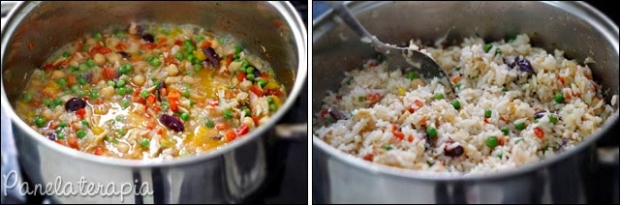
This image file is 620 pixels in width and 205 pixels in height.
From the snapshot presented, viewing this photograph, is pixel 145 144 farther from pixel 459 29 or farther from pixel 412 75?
pixel 459 29

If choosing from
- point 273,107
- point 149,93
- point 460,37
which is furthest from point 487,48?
point 149,93

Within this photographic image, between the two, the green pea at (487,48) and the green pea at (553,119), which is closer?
the green pea at (553,119)

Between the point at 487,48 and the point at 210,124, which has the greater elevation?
the point at 487,48

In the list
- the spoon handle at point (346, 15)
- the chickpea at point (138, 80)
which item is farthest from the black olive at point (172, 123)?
the spoon handle at point (346, 15)

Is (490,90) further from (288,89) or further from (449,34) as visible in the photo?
(288,89)

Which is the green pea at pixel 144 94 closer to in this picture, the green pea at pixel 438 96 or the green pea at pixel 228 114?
the green pea at pixel 228 114

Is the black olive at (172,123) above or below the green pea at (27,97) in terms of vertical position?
below

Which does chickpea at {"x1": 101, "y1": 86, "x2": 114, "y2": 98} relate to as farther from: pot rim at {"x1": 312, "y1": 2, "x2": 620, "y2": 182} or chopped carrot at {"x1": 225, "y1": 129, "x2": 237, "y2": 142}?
pot rim at {"x1": 312, "y1": 2, "x2": 620, "y2": 182}

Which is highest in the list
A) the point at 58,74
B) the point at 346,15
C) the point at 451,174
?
the point at 346,15
